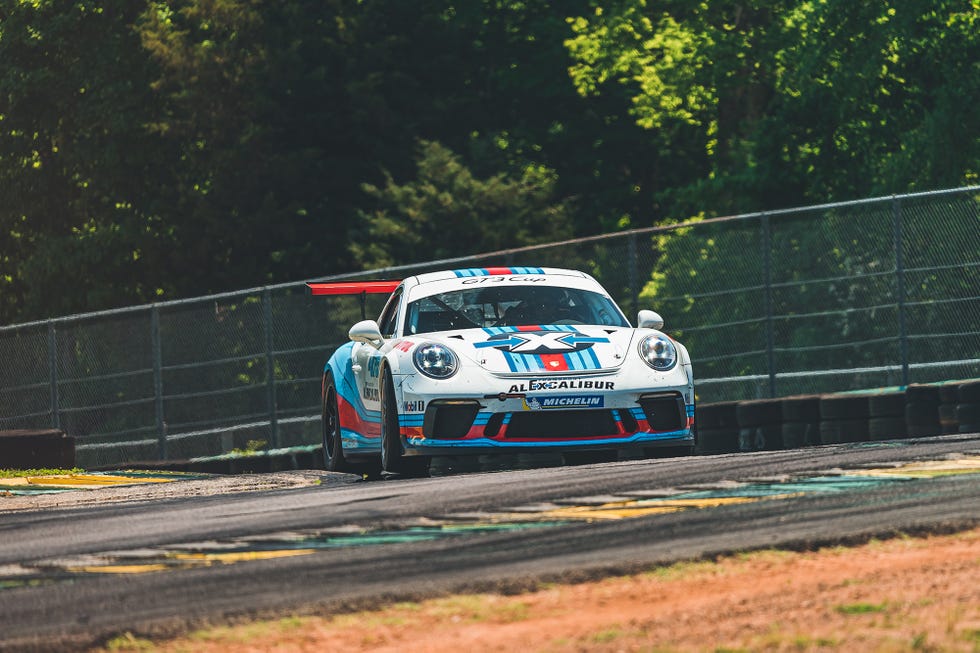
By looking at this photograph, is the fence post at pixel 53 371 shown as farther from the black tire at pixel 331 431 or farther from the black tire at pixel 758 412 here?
the black tire at pixel 758 412

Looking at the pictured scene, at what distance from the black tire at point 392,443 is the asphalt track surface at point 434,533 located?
1226 millimetres

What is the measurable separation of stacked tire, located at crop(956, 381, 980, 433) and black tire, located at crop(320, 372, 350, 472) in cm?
442

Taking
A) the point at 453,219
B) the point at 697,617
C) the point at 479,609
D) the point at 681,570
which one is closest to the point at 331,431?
the point at 681,570

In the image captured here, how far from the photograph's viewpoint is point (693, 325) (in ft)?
58.6

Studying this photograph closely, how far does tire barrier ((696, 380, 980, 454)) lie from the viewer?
14.0 metres

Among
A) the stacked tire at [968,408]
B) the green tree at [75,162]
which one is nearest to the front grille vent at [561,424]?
the stacked tire at [968,408]

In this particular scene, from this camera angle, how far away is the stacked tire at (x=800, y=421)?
1508 cm

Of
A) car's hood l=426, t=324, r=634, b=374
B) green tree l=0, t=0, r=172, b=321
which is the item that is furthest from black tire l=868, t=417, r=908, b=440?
green tree l=0, t=0, r=172, b=321

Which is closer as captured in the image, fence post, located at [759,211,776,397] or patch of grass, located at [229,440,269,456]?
fence post, located at [759,211,776,397]

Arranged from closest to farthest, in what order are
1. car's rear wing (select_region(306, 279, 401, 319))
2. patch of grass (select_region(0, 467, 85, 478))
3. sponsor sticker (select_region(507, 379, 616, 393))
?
sponsor sticker (select_region(507, 379, 616, 393)), car's rear wing (select_region(306, 279, 401, 319)), patch of grass (select_region(0, 467, 85, 478))

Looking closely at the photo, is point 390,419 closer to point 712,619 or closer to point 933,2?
point 712,619

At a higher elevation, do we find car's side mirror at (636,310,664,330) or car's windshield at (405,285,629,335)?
car's windshield at (405,285,629,335)

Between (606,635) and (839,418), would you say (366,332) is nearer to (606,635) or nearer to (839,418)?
(839,418)

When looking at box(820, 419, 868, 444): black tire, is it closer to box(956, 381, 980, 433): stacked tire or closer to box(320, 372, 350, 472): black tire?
box(956, 381, 980, 433): stacked tire
